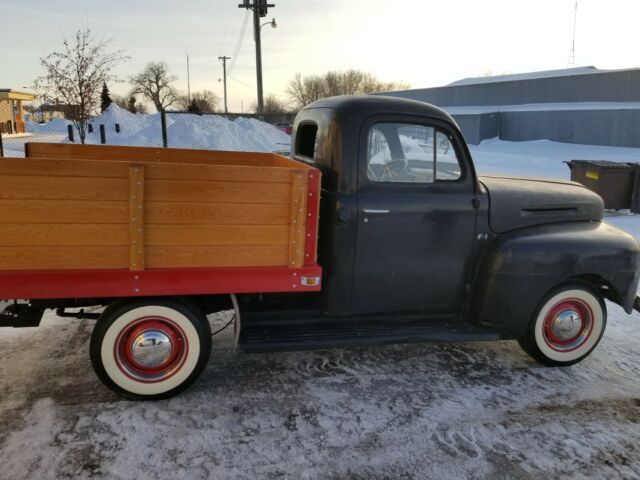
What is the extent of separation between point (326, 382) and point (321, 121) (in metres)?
1.99

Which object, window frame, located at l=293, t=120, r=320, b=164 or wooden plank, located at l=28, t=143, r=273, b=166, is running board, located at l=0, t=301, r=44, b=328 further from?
window frame, located at l=293, t=120, r=320, b=164

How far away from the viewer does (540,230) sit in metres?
4.19

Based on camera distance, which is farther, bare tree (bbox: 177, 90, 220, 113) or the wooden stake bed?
bare tree (bbox: 177, 90, 220, 113)

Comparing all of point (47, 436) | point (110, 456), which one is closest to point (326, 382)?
point (110, 456)

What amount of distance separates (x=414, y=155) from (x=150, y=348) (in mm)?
2391

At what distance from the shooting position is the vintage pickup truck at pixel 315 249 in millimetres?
3123

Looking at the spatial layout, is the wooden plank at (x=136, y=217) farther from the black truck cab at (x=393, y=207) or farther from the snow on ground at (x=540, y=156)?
the snow on ground at (x=540, y=156)

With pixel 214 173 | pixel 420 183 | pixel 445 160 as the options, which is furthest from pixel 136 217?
pixel 445 160

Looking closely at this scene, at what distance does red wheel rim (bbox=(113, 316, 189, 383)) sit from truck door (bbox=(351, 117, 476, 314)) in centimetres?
132

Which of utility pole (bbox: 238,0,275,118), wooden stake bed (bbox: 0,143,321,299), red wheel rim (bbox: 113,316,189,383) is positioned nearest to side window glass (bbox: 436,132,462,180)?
wooden stake bed (bbox: 0,143,321,299)

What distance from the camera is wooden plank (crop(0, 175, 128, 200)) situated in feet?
9.77

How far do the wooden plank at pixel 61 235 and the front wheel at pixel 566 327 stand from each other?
319 cm

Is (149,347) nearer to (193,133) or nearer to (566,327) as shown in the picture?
(566,327)

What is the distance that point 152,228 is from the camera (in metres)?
3.22
